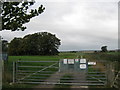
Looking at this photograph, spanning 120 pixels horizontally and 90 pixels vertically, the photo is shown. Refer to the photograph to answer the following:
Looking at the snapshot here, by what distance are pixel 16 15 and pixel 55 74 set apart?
3383 mm

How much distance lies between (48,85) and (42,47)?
1.37 meters

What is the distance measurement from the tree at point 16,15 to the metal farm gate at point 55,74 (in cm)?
188

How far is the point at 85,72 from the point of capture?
6.93 metres

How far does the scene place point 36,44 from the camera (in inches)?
272

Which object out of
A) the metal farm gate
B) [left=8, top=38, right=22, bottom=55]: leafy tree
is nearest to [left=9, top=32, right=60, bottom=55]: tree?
[left=8, top=38, right=22, bottom=55]: leafy tree

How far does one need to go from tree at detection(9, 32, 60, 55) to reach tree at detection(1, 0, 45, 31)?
1120 millimetres

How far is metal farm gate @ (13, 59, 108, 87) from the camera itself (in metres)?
6.76

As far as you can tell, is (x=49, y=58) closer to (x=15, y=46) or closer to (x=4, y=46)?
(x=15, y=46)

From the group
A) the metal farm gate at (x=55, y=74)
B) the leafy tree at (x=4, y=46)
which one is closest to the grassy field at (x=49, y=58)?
the metal farm gate at (x=55, y=74)

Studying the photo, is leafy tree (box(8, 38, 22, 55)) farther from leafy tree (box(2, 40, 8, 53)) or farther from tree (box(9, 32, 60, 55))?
leafy tree (box(2, 40, 8, 53))

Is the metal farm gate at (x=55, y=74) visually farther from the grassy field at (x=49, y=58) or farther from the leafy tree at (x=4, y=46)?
the leafy tree at (x=4, y=46)

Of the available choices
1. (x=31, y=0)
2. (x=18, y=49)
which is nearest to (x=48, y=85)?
(x=18, y=49)

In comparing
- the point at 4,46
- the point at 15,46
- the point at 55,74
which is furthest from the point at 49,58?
the point at 4,46

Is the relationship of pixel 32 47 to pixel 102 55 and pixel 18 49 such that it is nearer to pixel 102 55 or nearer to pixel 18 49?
pixel 18 49
